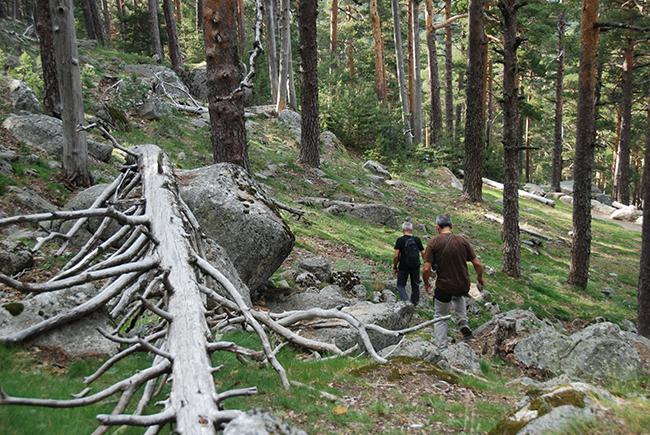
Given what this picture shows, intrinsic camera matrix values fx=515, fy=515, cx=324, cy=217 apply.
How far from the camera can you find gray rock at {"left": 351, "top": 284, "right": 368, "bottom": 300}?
9891 mm

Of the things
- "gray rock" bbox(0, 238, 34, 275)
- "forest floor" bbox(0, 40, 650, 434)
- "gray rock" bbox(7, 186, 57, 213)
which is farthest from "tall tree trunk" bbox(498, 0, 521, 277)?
"gray rock" bbox(0, 238, 34, 275)

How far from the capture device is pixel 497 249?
16.7 m

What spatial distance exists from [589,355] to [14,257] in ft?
26.7

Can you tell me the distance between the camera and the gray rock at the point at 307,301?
807 centimetres

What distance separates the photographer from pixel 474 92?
19.2 meters

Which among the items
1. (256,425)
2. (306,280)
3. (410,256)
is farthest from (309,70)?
(256,425)

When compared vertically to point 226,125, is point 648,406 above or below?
below

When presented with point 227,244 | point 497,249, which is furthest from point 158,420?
point 497,249

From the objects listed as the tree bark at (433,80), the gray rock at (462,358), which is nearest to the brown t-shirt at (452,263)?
the gray rock at (462,358)

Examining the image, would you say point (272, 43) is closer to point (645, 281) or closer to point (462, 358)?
point (645, 281)

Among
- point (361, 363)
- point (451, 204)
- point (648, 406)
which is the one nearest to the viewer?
point (648, 406)

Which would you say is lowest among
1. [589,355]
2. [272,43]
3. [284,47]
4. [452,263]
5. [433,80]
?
[589,355]

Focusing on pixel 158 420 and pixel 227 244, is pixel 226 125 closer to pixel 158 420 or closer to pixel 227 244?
pixel 227 244

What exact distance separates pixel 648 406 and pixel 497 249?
13.5 meters
